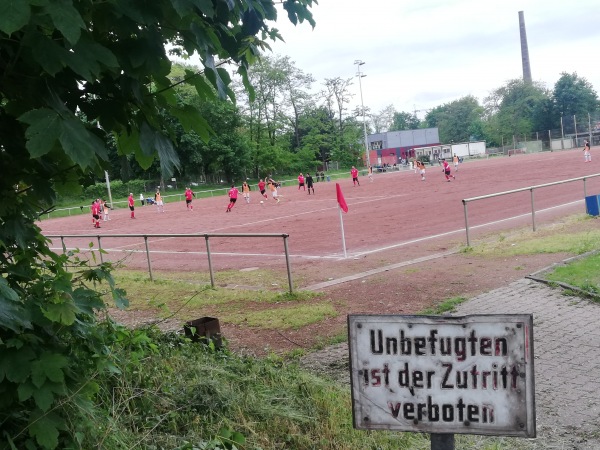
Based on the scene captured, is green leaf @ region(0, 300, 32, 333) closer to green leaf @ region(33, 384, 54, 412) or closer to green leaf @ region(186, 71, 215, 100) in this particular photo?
green leaf @ region(33, 384, 54, 412)

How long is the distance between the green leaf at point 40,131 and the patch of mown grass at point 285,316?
22.0 ft

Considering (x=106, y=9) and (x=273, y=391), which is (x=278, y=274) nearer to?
(x=273, y=391)

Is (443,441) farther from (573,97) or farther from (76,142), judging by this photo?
(573,97)

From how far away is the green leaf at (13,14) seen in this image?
2035mm

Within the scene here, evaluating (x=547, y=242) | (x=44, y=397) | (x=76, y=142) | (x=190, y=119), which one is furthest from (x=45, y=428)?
(x=547, y=242)

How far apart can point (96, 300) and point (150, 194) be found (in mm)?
72240

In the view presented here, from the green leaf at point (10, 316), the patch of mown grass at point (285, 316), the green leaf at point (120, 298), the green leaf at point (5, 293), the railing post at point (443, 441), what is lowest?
the patch of mown grass at point (285, 316)

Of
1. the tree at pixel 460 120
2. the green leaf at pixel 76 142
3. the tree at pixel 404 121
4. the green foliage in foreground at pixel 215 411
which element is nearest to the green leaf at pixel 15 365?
the green foliage in foreground at pixel 215 411

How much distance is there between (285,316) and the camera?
9336mm

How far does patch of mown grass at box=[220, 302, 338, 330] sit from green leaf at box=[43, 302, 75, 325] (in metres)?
5.93

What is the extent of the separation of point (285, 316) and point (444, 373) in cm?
702

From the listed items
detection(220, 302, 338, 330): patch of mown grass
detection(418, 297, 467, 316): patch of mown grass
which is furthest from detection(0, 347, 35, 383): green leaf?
detection(418, 297, 467, 316): patch of mown grass

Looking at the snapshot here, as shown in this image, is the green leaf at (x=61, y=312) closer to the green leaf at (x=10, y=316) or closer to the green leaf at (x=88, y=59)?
the green leaf at (x=10, y=316)

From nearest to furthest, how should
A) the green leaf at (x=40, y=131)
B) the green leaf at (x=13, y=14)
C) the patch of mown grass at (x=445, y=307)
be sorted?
the green leaf at (x=13, y=14) < the green leaf at (x=40, y=131) < the patch of mown grass at (x=445, y=307)
